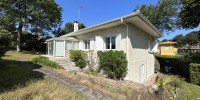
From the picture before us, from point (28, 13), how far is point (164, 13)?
2649cm

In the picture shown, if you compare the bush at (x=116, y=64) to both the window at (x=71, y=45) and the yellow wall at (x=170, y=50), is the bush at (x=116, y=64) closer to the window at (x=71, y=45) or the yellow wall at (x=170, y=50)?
the window at (x=71, y=45)

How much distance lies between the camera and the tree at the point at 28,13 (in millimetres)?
13898

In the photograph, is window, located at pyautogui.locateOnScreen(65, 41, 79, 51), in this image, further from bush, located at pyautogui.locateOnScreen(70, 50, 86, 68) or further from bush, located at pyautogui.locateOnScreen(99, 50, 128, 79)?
bush, located at pyautogui.locateOnScreen(99, 50, 128, 79)

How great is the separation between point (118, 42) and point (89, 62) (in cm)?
392

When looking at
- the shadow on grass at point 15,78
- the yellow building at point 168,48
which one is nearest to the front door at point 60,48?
the shadow on grass at point 15,78

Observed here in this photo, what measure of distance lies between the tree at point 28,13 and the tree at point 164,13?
65.2 feet

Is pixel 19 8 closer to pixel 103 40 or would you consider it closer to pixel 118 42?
pixel 103 40

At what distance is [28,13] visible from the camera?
15789mm

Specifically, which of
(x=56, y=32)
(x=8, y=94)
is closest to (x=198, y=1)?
(x=8, y=94)

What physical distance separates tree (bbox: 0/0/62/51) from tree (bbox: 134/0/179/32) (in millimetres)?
19875

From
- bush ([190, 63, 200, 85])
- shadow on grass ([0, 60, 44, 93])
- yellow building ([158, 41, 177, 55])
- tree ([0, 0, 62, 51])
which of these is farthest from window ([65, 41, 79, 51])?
yellow building ([158, 41, 177, 55])

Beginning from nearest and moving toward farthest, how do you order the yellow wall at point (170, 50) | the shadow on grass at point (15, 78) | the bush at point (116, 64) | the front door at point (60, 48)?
1. the shadow on grass at point (15, 78)
2. the bush at point (116, 64)
3. the front door at point (60, 48)
4. the yellow wall at point (170, 50)

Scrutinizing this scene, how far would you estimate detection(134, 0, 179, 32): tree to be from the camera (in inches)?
611

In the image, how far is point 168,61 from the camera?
1203cm
